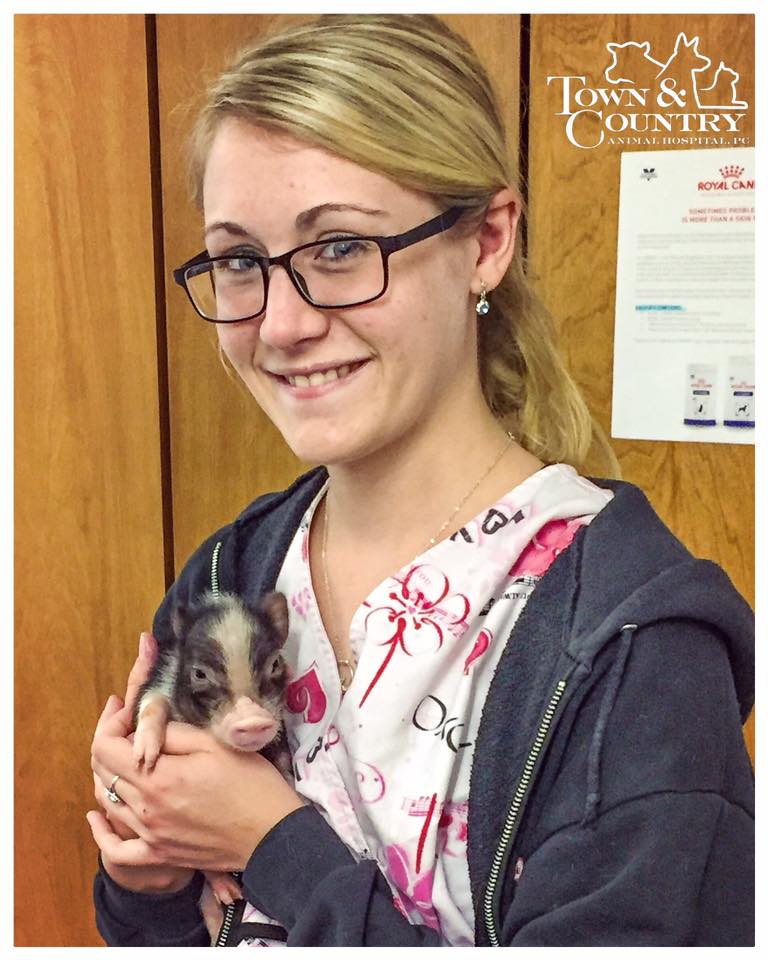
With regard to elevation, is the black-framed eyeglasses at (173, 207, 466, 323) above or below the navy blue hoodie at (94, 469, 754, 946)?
above

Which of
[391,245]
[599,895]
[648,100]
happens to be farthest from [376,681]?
[648,100]

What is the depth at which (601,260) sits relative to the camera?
1081mm

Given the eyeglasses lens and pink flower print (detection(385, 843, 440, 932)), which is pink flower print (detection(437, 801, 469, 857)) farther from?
the eyeglasses lens

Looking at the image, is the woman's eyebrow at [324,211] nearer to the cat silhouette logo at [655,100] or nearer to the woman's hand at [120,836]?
the cat silhouette logo at [655,100]

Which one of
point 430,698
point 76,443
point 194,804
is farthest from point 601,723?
point 76,443

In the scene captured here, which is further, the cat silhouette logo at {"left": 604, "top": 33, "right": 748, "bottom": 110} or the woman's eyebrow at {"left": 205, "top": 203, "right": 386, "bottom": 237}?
the cat silhouette logo at {"left": 604, "top": 33, "right": 748, "bottom": 110}

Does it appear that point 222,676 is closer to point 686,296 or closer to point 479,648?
point 479,648

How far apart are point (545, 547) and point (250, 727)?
314 millimetres

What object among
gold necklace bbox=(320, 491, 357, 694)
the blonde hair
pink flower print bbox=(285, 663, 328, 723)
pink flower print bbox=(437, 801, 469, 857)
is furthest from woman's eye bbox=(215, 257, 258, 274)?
pink flower print bbox=(437, 801, 469, 857)

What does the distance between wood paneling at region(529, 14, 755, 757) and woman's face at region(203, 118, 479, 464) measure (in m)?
0.34

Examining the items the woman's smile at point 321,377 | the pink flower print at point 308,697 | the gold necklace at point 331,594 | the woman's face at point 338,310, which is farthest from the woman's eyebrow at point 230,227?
the pink flower print at point 308,697

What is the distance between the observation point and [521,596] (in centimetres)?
71

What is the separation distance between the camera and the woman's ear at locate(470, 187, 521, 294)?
775mm

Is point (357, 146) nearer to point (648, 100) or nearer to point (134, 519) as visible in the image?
point (648, 100)
